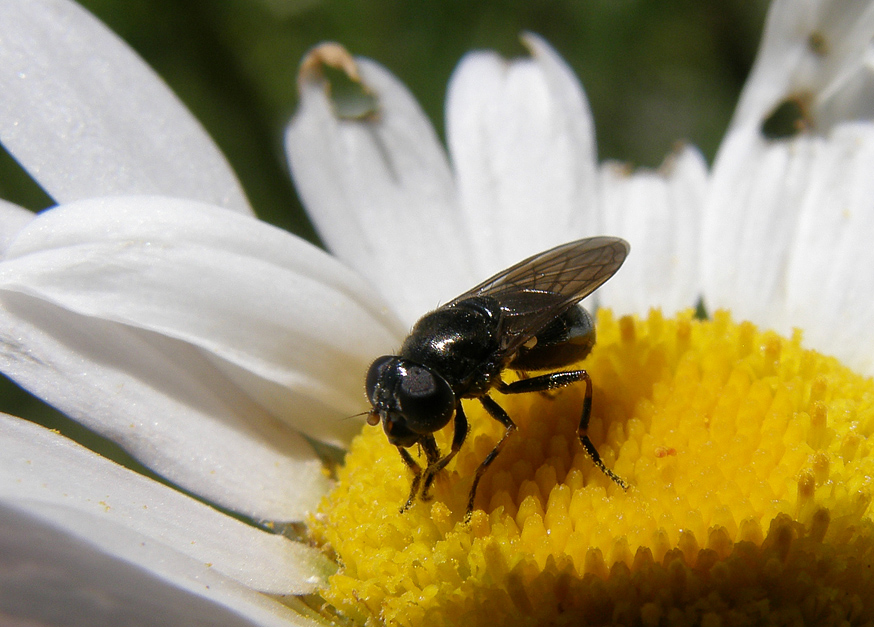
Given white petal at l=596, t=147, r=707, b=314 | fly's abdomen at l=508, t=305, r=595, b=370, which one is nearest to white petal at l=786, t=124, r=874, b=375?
white petal at l=596, t=147, r=707, b=314

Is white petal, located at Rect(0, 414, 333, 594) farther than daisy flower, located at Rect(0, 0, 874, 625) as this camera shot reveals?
No

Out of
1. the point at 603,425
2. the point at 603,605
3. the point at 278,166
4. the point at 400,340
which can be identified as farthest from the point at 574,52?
the point at 603,605

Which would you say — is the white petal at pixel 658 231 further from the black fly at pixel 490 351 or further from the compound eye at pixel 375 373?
the compound eye at pixel 375 373

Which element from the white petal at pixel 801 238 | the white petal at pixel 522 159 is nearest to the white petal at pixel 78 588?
the white petal at pixel 522 159

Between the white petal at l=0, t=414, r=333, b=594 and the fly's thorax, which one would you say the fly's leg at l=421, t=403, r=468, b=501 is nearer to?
the fly's thorax

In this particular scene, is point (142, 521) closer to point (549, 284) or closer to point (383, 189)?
point (549, 284)

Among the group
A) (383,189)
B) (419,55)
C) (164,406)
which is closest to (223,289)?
(164,406)
